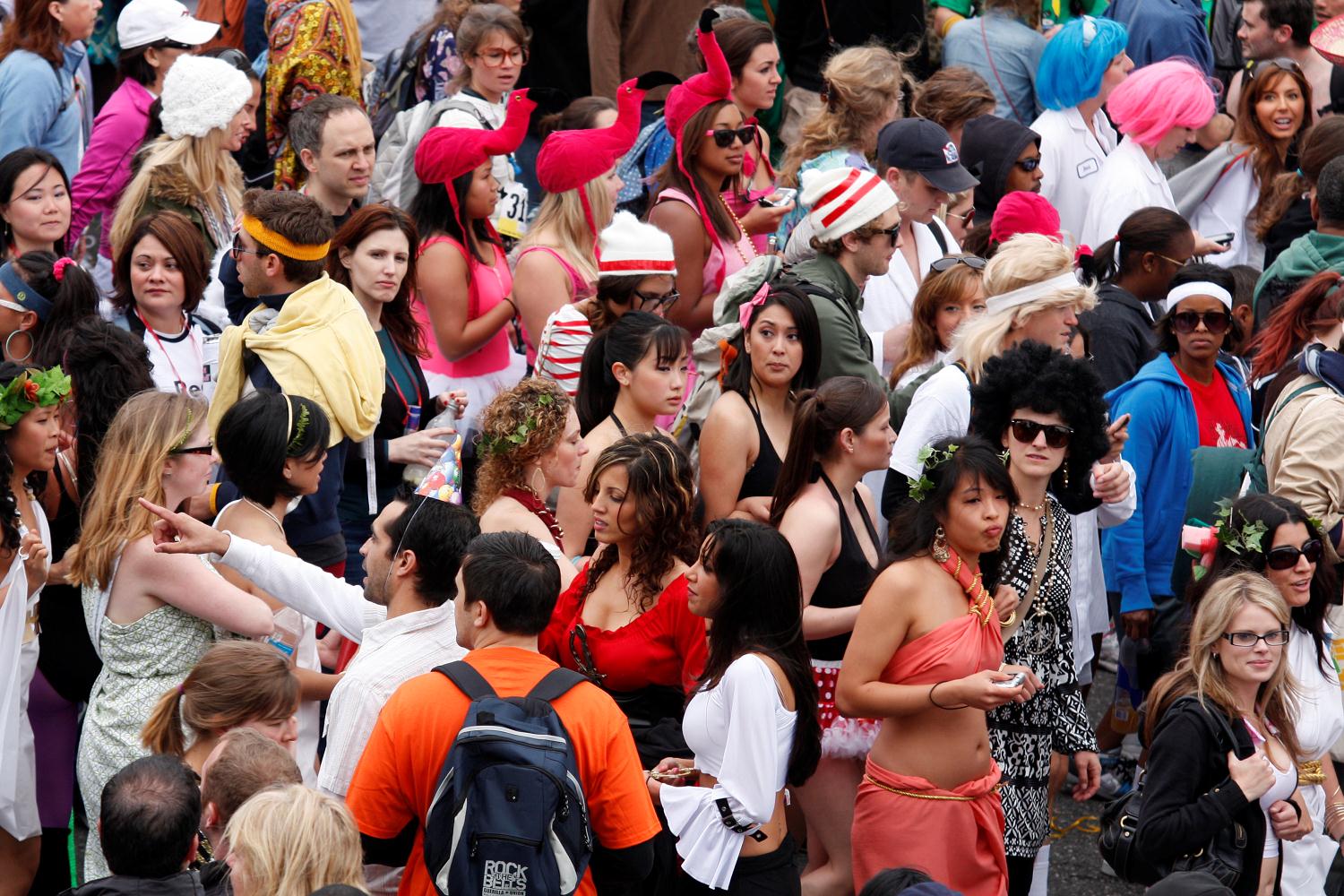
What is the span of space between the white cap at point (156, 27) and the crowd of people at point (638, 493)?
0.07ft

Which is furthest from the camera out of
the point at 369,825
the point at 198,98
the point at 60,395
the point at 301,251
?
the point at 198,98

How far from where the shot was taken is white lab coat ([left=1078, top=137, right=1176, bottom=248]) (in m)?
8.37

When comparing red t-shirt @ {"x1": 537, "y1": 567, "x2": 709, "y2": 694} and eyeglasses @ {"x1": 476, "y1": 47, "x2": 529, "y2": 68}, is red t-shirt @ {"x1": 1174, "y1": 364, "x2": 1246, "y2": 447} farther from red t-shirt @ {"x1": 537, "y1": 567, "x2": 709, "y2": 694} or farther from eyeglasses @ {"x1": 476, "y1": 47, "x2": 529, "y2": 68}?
eyeglasses @ {"x1": 476, "y1": 47, "x2": 529, "y2": 68}

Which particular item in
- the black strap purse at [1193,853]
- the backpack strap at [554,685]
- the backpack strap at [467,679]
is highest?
the backpack strap at [467,679]

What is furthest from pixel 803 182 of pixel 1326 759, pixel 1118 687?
pixel 1326 759

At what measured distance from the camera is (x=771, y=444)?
5.75 metres

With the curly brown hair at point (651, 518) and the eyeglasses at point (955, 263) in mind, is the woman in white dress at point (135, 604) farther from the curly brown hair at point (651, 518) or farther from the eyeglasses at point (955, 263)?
the eyeglasses at point (955, 263)

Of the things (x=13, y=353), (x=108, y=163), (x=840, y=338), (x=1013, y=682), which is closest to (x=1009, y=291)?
(x=840, y=338)

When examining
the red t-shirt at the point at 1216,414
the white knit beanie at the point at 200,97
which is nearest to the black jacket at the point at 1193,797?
the red t-shirt at the point at 1216,414

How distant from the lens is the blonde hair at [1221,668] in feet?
15.7

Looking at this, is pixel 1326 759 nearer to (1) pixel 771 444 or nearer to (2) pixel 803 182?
(1) pixel 771 444

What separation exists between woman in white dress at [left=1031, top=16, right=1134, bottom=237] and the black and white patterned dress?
411cm

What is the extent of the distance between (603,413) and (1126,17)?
20.9ft

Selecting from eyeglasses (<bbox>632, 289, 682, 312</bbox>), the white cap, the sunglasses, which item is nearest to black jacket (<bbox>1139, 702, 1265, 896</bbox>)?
eyeglasses (<bbox>632, 289, 682, 312</bbox>)
